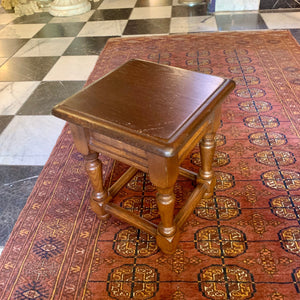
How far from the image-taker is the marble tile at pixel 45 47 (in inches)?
123

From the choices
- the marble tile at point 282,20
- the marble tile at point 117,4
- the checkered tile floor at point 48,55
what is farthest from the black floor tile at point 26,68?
the marble tile at point 282,20

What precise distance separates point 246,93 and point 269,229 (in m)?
1.17

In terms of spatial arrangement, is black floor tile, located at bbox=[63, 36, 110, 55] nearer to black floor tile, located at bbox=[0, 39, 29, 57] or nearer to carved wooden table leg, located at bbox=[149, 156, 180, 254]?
black floor tile, located at bbox=[0, 39, 29, 57]

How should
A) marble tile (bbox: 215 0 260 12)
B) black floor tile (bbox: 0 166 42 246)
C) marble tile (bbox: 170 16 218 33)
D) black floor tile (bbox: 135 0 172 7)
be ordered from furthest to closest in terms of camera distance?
black floor tile (bbox: 135 0 172 7), marble tile (bbox: 215 0 260 12), marble tile (bbox: 170 16 218 33), black floor tile (bbox: 0 166 42 246)

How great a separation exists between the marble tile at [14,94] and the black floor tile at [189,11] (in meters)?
2.01

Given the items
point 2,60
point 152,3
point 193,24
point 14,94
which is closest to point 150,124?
point 14,94

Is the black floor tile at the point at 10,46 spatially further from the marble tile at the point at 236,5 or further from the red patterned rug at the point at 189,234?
the marble tile at the point at 236,5

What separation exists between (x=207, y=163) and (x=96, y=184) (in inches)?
19.0

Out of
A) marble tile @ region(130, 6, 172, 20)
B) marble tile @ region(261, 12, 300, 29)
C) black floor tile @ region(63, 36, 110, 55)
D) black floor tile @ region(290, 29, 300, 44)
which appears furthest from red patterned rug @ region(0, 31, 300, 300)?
marble tile @ region(130, 6, 172, 20)

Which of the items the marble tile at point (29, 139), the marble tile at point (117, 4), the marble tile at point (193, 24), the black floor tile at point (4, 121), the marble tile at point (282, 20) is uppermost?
the marble tile at point (117, 4)

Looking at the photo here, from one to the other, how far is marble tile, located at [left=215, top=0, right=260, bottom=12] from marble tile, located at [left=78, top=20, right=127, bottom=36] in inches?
43.8

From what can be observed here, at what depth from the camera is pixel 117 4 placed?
4.27 metres

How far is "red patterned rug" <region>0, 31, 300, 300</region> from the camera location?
3.89 feet

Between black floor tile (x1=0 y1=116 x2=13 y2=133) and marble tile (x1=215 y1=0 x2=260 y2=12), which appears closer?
black floor tile (x1=0 y1=116 x2=13 y2=133)
